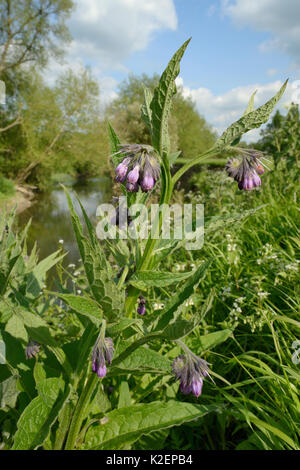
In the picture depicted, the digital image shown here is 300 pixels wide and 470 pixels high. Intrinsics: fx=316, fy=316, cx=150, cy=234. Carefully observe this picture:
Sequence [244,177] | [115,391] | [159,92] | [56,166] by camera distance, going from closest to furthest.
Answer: [159,92] → [244,177] → [115,391] → [56,166]

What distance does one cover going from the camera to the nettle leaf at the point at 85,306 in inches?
35.5

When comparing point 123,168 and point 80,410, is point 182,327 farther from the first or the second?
point 80,410

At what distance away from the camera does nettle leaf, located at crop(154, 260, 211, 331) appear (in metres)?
0.95

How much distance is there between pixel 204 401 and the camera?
1842mm

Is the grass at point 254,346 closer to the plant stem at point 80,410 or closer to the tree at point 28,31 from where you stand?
the plant stem at point 80,410

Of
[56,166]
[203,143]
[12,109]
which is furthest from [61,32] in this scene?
[203,143]

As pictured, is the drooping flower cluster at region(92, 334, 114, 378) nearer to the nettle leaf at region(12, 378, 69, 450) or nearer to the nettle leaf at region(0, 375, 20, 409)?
the nettle leaf at region(12, 378, 69, 450)

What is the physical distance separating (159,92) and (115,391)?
1.50m

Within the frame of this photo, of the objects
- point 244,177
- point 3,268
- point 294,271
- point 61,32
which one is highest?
point 61,32

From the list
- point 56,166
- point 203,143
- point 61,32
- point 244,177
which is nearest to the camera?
point 244,177

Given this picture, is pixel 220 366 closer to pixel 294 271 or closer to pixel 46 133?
pixel 294 271

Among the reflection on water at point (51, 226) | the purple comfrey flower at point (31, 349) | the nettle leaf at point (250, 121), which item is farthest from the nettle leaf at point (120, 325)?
the reflection on water at point (51, 226)
